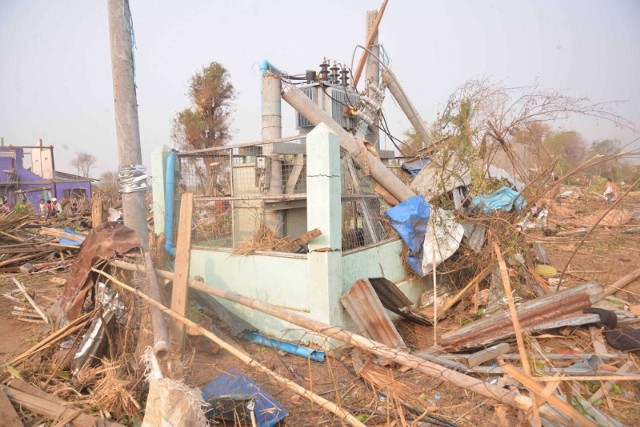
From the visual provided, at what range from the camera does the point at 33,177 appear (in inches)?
1072

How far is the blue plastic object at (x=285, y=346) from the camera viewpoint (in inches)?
201

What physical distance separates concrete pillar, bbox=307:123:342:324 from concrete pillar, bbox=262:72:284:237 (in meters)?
1.30

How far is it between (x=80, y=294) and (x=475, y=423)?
14.9ft

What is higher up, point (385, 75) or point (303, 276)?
point (385, 75)

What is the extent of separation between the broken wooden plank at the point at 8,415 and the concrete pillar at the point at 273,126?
3660 millimetres

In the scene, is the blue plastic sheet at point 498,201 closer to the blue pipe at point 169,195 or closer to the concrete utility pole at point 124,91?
the blue pipe at point 169,195

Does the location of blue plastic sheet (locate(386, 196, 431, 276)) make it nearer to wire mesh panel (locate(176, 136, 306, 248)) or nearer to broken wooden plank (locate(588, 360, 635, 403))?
wire mesh panel (locate(176, 136, 306, 248))

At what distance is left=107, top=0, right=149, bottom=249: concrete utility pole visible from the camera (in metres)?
3.97

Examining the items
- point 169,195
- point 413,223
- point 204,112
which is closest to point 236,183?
point 169,195

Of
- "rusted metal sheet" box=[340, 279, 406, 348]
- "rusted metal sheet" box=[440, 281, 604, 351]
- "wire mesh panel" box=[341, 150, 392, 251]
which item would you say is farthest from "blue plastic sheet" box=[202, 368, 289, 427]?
"rusted metal sheet" box=[440, 281, 604, 351]

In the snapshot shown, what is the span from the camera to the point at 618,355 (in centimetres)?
440

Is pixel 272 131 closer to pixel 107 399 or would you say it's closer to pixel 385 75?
pixel 107 399

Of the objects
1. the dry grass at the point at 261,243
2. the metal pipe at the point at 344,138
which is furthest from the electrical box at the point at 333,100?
the dry grass at the point at 261,243

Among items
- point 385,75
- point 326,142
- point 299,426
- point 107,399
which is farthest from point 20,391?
point 385,75
